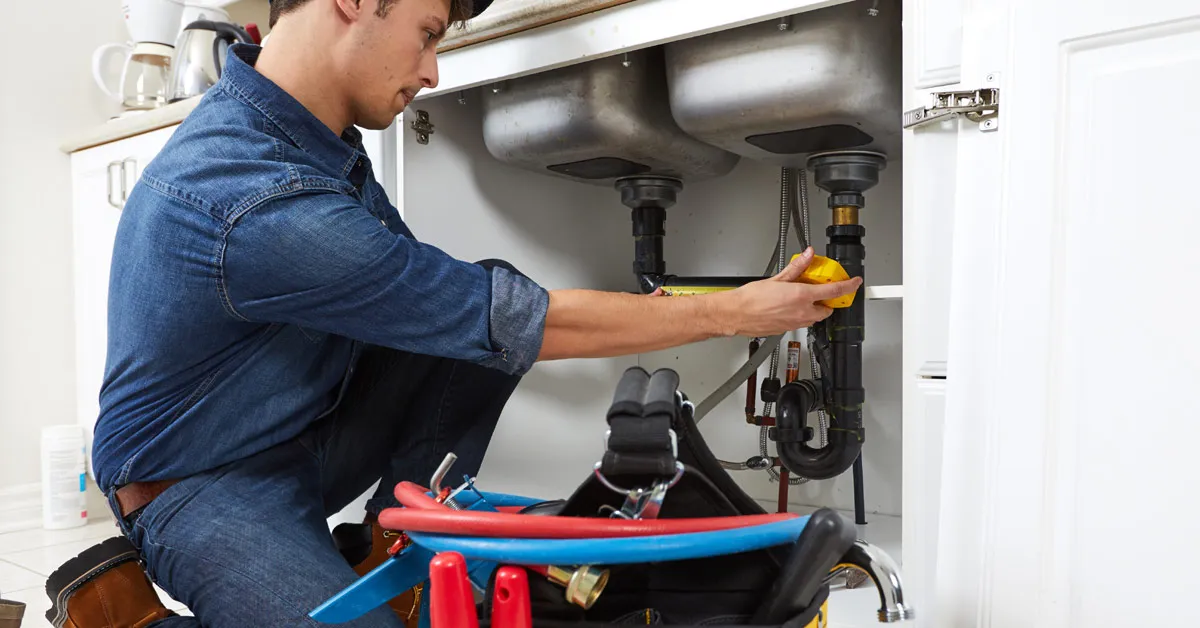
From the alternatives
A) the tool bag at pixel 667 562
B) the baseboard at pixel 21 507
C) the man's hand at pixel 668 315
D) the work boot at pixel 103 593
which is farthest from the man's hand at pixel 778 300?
the baseboard at pixel 21 507

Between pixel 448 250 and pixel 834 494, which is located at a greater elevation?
pixel 448 250

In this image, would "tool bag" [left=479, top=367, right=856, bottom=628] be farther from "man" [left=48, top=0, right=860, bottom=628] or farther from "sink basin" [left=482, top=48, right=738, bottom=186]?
"sink basin" [left=482, top=48, right=738, bottom=186]

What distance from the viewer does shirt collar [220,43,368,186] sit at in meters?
1.01

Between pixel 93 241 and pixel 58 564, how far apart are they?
0.87 m

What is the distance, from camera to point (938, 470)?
915mm

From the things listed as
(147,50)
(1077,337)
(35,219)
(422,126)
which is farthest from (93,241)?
(1077,337)

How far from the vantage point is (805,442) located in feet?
4.41

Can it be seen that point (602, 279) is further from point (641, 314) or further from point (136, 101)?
point (136, 101)

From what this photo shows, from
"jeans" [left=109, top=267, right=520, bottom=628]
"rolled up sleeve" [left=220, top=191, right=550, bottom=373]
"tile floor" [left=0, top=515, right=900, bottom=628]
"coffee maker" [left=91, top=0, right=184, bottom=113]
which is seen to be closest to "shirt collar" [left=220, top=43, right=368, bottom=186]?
"rolled up sleeve" [left=220, top=191, right=550, bottom=373]

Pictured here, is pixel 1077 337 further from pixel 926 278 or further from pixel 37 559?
pixel 37 559

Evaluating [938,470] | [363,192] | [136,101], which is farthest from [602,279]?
[136,101]

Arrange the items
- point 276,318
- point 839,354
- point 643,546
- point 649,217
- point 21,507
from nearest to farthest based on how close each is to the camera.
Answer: point 643,546
point 276,318
point 839,354
point 649,217
point 21,507

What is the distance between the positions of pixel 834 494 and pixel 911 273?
0.83 metres

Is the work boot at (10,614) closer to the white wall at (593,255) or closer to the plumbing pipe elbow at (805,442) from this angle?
the white wall at (593,255)
